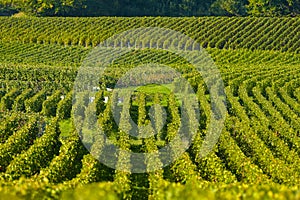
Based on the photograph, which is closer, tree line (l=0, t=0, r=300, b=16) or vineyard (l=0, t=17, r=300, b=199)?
vineyard (l=0, t=17, r=300, b=199)

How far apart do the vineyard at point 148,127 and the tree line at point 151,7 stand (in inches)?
959

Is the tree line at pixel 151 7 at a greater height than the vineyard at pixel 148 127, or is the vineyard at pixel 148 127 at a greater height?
the tree line at pixel 151 7

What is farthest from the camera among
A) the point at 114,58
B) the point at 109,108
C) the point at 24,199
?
the point at 114,58

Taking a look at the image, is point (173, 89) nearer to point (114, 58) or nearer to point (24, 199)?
point (114, 58)

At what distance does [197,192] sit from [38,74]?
30669 mm

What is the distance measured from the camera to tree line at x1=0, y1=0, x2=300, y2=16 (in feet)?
265

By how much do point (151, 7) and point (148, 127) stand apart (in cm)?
7484

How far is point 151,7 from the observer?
93938 mm

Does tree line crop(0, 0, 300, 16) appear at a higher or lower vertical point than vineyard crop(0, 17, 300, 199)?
higher

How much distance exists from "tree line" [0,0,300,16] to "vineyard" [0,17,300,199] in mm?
24362

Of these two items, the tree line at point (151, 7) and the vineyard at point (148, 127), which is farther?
the tree line at point (151, 7)

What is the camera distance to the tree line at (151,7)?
265 feet

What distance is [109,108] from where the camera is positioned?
25203 millimetres

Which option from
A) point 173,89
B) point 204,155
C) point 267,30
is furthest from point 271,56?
point 204,155
